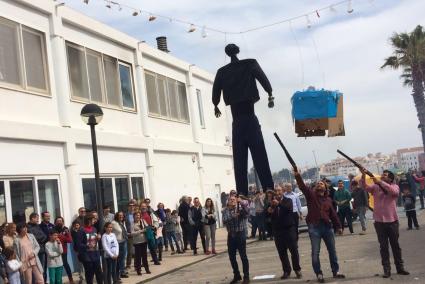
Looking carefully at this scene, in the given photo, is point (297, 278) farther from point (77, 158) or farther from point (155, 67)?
point (155, 67)

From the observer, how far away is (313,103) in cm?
1138

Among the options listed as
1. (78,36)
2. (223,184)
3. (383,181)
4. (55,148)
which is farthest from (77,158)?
(223,184)

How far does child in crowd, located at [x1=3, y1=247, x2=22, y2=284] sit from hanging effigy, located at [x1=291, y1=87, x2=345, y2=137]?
584 centimetres

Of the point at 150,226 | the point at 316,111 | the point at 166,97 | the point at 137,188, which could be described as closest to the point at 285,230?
the point at 316,111

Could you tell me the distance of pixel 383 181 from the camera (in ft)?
34.4

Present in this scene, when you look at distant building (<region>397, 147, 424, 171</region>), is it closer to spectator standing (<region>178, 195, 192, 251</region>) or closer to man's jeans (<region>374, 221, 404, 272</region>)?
spectator standing (<region>178, 195, 192, 251</region>)

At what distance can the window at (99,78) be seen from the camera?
1764 centimetres

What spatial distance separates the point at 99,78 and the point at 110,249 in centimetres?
810

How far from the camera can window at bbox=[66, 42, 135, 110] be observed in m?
17.6

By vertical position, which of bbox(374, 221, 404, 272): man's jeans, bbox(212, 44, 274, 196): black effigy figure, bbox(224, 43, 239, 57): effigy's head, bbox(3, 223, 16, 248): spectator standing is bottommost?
bbox(374, 221, 404, 272): man's jeans

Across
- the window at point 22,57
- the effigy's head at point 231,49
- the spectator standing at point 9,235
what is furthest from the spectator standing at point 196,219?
the effigy's head at point 231,49

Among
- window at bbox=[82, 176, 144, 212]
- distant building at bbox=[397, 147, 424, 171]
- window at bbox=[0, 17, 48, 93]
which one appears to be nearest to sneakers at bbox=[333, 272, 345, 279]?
window at bbox=[82, 176, 144, 212]

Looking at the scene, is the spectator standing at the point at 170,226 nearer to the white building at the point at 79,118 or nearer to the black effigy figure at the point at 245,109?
the white building at the point at 79,118

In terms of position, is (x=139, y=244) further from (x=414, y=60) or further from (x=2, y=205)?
(x=414, y=60)
